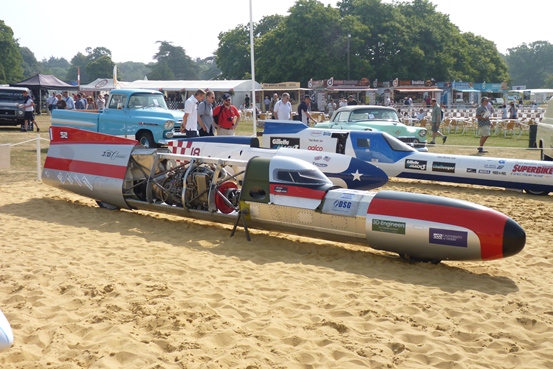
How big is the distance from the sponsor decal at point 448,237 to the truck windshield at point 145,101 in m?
12.9

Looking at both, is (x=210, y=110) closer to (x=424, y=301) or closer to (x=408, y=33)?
(x=424, y=301)

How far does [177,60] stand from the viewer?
5851 inches

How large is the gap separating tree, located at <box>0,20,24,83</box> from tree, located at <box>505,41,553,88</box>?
122m

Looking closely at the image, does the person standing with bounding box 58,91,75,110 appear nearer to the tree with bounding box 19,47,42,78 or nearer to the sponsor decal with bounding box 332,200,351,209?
the sponsor decal with bounding box 332,200,351,209

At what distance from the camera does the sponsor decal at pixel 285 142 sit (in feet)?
42.1

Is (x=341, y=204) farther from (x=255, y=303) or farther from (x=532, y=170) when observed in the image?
(x=532, y=170)

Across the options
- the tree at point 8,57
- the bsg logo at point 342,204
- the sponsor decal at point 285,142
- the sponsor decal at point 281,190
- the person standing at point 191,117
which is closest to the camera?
the bsg logo at point 342,204

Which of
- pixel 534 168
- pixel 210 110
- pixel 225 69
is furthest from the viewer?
pixel 225 69

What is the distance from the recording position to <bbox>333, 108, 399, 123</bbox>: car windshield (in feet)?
53.0

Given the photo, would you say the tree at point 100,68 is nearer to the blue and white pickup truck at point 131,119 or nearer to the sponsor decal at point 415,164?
the blue and white pickup truck at point 131,119

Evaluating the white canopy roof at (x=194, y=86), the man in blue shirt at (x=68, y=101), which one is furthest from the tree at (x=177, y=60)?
the man in blue shirt at (x=68, y=101)

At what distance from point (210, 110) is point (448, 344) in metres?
9.45

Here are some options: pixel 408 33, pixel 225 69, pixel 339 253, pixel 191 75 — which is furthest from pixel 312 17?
pixel 191 75

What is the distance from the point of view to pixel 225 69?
260 ft
